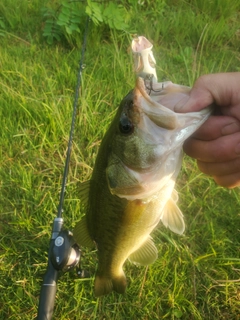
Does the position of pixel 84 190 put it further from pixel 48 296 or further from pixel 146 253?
pixel 48 296

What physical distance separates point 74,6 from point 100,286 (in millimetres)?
2882

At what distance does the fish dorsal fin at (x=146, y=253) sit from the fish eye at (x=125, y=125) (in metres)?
0.76

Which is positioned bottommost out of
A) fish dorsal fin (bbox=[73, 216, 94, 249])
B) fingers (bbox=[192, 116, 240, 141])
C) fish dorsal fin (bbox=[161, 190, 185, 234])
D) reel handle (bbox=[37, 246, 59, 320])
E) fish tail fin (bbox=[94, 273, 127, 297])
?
reel handle (bbox=[37, 246, 59, 320])

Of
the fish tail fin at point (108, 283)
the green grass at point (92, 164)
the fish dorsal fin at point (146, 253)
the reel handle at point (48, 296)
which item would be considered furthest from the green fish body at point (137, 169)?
the green grass at point (92, 164)

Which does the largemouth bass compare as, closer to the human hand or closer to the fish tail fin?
the human hand

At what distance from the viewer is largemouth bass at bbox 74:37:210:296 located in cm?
141

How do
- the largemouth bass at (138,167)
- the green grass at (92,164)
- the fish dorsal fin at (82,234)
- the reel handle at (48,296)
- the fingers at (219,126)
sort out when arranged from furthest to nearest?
the green grass at (92,164)
the reel handle at (48,296)
the fish dorsal fin at (82,234)
the fingers at (219,126)
the largemouth bass at (138,167)

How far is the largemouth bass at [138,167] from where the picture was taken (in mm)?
1407

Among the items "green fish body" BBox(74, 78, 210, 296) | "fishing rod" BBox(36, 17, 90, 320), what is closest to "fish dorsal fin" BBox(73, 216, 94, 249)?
"green fish body" BBox(74, 78, 210, 296)

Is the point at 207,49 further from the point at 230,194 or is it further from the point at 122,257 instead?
the point at 122,257

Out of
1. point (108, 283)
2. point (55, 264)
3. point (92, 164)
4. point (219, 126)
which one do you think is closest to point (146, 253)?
point (108, 283)

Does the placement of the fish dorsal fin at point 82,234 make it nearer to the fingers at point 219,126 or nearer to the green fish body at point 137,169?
the green fish body at point 137,169

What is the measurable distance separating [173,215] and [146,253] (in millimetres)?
319

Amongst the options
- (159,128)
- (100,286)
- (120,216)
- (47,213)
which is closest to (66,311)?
(100,286)
